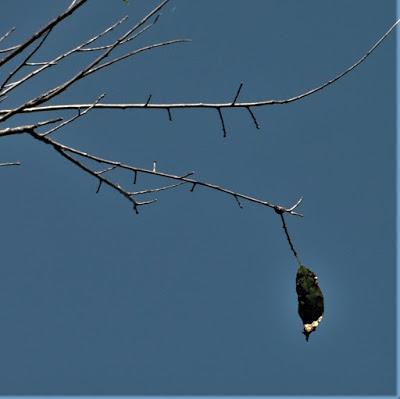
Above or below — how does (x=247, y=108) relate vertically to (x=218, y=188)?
above

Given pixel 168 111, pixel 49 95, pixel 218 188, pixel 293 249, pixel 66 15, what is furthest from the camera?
pixel 293 249

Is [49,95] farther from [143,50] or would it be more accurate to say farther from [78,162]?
[143,50]

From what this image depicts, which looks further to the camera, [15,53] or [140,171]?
[140,171]

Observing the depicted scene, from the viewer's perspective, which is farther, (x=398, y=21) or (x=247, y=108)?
(x=398, y=21)

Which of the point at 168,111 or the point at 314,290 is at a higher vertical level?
the point at 168,111

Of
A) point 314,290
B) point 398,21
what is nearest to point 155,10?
point 398,21

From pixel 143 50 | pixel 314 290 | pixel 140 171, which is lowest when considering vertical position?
pixel 314 290

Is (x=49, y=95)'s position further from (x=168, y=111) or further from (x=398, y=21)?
(x=398, y=21)

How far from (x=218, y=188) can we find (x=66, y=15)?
3.40 ft

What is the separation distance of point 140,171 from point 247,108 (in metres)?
0.54

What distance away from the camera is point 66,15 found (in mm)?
2363

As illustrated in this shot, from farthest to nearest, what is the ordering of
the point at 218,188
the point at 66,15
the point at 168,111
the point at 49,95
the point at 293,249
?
the point at 293,249
the point at 218,188
the point at 168,111
the point at 49,95
the point at 66,15

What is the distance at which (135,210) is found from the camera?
10.5ft

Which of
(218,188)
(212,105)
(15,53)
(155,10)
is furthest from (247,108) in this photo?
(15,53)
